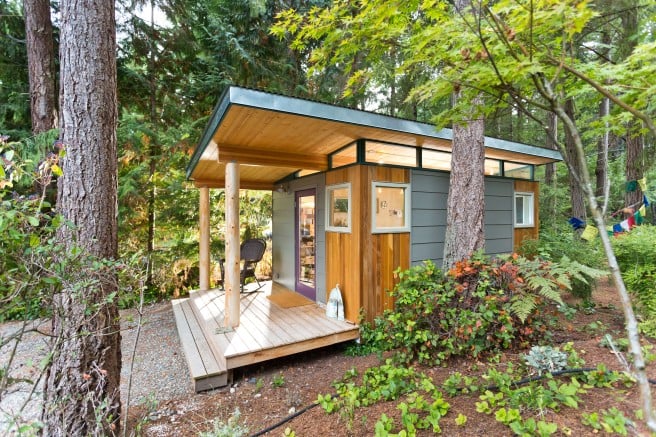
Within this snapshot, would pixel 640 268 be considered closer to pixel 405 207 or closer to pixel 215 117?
pixel 405 207

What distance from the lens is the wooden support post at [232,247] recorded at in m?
3.68

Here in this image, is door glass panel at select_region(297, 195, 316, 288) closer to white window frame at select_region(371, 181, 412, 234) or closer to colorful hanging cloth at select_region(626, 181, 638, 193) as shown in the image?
white window frame at select_region(371, 181, 412, 234)

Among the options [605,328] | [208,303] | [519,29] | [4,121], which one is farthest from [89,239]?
[4,121]

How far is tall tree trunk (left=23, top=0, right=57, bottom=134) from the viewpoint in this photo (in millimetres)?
5094

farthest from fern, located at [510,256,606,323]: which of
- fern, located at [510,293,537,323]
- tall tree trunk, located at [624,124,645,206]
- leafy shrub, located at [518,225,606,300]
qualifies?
tall tree trunk, located at [624,124,645,206]

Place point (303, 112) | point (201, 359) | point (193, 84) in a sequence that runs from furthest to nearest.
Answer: point (193, 84) → point (201, 359) → point (303, 112)

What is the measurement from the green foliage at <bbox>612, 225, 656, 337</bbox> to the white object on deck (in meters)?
3.24

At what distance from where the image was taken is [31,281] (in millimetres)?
1351

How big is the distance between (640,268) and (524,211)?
237cm

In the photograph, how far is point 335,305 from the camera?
4000 mm

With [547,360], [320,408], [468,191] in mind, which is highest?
[468,191]

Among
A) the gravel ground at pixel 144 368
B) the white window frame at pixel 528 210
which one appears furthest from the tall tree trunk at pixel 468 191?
the gravel ground at pixel 144 368

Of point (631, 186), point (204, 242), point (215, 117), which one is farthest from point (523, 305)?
point (631, 186)

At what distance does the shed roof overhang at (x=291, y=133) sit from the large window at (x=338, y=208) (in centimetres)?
45
